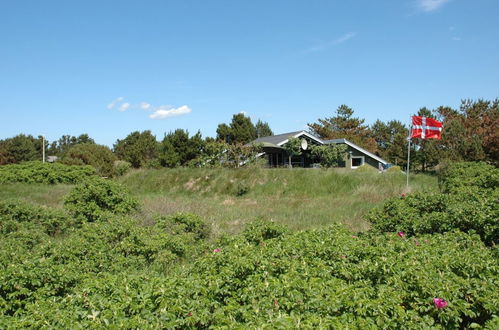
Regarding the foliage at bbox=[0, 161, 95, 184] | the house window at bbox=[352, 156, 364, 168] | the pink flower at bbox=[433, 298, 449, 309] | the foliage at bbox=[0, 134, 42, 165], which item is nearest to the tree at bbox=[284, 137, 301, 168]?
the house window at bbox=[352, 156, 364, 168]

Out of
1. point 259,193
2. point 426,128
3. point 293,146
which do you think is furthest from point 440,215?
point 293,146

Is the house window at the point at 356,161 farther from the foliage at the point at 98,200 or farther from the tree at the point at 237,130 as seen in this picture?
the foliage at the point at 98,200

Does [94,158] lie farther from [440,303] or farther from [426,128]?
[440,303]

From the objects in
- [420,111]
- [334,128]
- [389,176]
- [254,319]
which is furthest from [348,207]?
[420,111]

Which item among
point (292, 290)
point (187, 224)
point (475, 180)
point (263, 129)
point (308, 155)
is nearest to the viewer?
point (292, 290)

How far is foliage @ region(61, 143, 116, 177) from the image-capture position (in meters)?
30.7

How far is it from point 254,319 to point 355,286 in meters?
1.23

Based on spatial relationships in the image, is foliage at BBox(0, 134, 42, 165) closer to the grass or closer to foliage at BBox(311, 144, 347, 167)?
the grass

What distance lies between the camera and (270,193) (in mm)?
17875

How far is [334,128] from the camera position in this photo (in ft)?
162

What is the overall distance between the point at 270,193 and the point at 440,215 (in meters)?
11.9

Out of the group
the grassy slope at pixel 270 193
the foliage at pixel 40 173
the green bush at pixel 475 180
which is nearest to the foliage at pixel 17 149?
the foliage at pixel 40 173

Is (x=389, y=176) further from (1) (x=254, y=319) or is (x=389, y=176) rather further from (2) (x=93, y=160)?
(2) (x=93, y=160)

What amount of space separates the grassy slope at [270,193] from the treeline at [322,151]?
2960 mm
